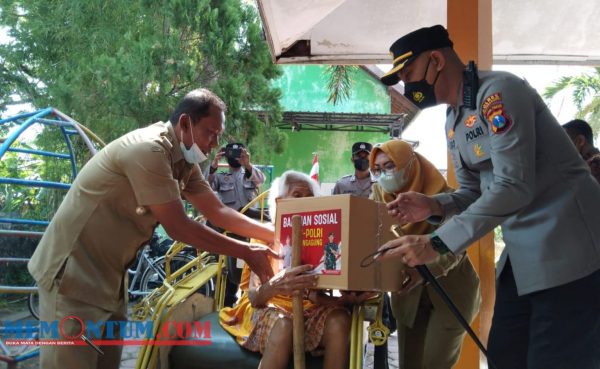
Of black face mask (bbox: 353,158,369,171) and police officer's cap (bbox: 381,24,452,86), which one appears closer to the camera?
police officer's cap (bbox: 381,24,452,86)

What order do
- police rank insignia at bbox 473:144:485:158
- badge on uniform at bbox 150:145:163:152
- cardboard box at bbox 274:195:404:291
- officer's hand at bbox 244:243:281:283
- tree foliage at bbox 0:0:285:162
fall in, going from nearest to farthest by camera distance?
police rank insignia at bbox 473:144:485:158
cardboard box at bbox 274:195:404:291
badge on uniform at bbox 150:145:163:152
officer's hand at bbox 244:243:281:283
tree foliage at bbox 0:0:285:162

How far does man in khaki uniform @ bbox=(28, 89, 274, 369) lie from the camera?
2.41 m

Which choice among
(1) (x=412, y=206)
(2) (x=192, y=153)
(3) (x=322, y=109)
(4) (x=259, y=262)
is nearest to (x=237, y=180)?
(2) (x=192, y=153)

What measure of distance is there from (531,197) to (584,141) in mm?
2789

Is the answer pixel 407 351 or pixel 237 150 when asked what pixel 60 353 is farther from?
pixel 237 150

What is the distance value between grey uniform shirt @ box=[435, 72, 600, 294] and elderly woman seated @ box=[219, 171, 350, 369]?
92cm

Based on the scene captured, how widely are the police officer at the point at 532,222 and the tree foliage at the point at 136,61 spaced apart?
27.9ft

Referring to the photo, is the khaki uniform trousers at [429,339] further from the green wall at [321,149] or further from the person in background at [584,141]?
the green wall at [321,149]

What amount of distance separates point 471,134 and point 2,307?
6722 millimetres

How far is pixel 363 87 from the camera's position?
17156 millimetres

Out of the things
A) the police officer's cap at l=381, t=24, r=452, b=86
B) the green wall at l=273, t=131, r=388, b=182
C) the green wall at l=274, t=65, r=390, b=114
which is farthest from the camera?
the green wall at l=274, t=65, r=390, b=114

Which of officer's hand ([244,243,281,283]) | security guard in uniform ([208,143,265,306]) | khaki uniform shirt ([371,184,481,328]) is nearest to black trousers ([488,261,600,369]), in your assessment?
khaki uniform shirt ([371,184,481,328])

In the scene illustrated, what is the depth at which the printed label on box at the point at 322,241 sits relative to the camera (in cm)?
228

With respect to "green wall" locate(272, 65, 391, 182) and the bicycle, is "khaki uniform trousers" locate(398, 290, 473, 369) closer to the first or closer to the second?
the bicycle
